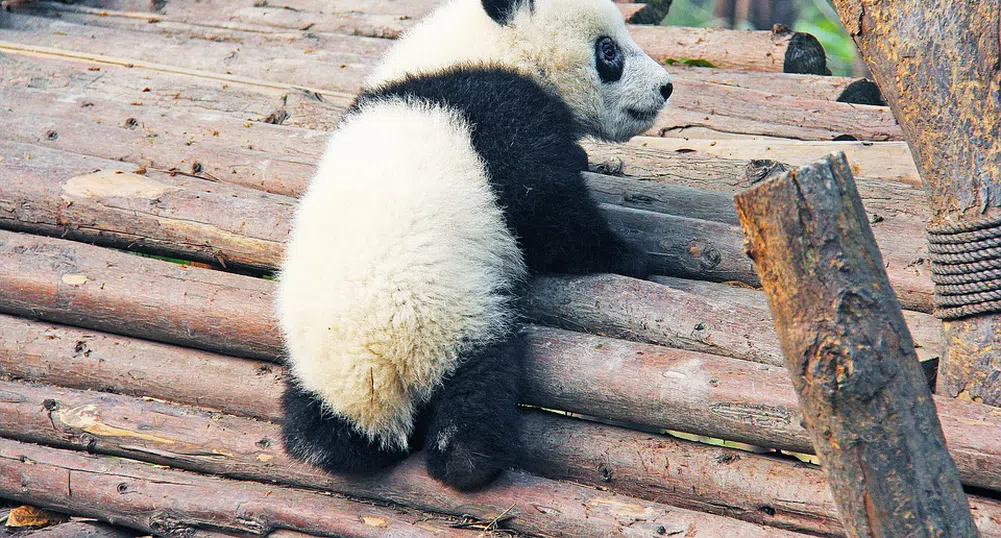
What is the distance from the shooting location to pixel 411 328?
8.71 feet

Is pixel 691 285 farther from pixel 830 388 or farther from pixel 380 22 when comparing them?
pixel 380 22

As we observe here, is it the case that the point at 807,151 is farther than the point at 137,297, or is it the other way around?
the point at 807,151

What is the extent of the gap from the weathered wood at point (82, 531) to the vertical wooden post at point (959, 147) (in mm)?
2581

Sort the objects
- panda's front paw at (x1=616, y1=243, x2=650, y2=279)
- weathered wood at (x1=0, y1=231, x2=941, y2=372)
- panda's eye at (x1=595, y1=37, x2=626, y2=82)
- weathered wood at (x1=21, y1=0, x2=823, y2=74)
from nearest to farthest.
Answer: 1. weathered wood at (x1=0, y1=231, x2=941, y2=372)
2. panda's front paw at (x1=616, y1=243, x2=650, y2=279)
3. panda's eye at (x1=595, y1=37, x2=626, y2=82)
4. weathered wood at (x1=21, y1=0, x2=823, y2=74)

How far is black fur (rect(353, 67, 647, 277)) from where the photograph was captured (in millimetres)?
3031

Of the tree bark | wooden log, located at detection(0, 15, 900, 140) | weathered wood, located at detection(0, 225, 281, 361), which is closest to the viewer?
the tree bark

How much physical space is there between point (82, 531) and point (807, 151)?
3.21 m

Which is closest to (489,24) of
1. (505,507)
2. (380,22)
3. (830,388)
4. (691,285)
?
(691,285)

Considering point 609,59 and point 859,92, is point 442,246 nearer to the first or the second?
point 609,59

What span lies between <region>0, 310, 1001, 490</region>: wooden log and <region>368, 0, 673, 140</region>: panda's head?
3.46ft

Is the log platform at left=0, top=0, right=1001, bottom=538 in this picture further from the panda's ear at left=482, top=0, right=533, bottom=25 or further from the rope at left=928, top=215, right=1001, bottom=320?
the panda's ear at left=482, top=0, right=533, bottom=25

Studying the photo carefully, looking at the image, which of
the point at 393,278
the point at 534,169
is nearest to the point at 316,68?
the point at 534,169

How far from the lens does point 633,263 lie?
3.20 metres

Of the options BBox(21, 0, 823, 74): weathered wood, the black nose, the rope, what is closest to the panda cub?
the black nose
